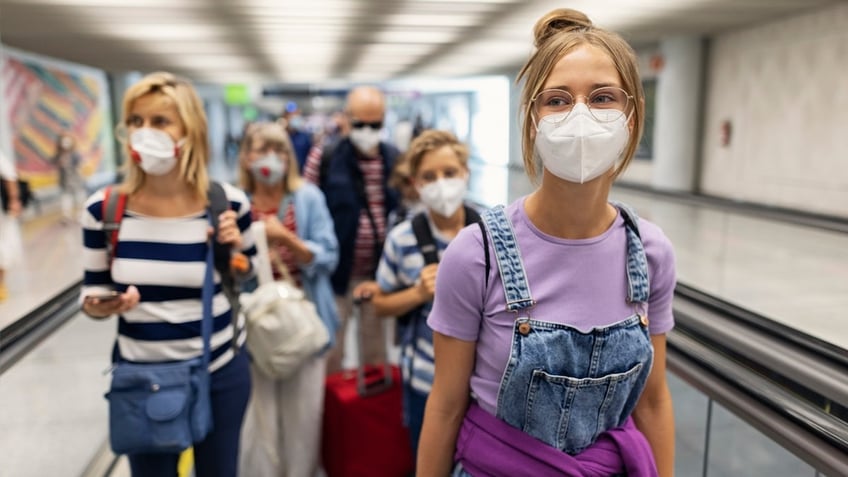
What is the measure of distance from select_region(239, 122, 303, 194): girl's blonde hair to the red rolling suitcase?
81 centimetres

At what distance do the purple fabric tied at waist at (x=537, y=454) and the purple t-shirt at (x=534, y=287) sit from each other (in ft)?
0.25

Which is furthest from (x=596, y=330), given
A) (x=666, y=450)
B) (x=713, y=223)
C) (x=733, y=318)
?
(x=713, y=223)

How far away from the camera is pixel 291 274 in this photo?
11.5 feet

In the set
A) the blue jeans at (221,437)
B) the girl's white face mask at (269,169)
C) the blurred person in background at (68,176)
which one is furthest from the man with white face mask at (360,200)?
the blurred person in background at (68,176)

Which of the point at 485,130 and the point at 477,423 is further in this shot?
the point at 485,130

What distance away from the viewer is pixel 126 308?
211 cm

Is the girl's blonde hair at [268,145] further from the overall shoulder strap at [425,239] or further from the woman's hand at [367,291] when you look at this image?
the overall shoulder strap at [425,239]

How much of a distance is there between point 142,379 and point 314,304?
4.45ft

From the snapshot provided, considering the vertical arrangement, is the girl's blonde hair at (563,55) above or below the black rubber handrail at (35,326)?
above

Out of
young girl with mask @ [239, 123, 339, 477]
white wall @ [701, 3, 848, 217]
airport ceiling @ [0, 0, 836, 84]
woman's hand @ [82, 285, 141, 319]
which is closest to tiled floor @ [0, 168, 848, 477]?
young girl with mask @ [239, 123, 339, 477]

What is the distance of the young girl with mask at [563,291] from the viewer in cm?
131

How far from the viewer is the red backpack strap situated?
7.09 feet

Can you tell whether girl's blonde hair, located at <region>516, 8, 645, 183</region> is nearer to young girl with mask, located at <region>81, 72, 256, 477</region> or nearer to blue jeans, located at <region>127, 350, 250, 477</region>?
young girl with mask, located at <region>81, 72, 256, 477</region>

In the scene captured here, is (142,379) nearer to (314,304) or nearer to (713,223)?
(314,304)
